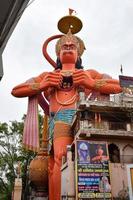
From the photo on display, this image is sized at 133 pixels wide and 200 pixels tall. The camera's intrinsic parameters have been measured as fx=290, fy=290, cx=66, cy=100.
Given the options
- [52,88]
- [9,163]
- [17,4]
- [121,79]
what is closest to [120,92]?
[121,79]

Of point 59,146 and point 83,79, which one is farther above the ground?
point 83,79

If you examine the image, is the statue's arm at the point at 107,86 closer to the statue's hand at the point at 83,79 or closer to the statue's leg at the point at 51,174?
the statue's hand at the point at 83,79

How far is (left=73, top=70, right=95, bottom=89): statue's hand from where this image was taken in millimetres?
19312

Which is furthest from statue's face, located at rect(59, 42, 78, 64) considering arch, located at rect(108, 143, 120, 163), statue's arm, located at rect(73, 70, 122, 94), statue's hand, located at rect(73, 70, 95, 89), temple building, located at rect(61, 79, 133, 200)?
arch, located at rect(108, 143, 120, 163)

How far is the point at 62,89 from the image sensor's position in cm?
2025

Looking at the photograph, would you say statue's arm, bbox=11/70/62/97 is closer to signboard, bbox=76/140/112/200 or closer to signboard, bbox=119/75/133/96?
signboard, bbox=119/75/133/96

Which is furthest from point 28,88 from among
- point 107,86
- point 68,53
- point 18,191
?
point 18,191

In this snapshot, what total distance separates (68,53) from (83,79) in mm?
2526

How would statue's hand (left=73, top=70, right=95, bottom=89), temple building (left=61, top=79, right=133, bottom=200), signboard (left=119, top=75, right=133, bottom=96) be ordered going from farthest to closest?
1. statue's hand (left=73, top=70, right=95, bottom=89)
2. signboard (left=119, top=75, right=133, bottom=96)
3. temple building (left=61, top=79, right=133, bottom=200)

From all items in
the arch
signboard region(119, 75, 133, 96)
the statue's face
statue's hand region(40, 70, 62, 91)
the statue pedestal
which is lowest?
the statue pedestal

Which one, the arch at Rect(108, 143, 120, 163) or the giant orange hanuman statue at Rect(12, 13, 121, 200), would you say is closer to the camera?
the arch at Rect(108, 143, 120, 163)

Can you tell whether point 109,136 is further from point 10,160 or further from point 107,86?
point 10,160

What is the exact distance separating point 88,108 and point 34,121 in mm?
4570

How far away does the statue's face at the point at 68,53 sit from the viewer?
67.7 feet
